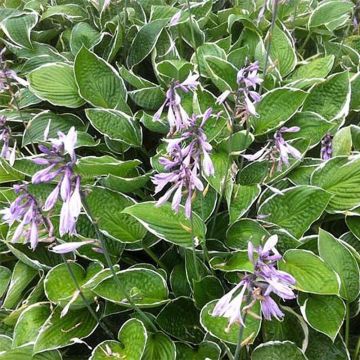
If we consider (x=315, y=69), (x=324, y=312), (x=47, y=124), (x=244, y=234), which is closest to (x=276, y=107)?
(x=315, y=69)

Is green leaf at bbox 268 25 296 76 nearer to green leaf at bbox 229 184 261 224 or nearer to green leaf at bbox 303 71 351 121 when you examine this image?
green leaf at bbox 303 71 351 121

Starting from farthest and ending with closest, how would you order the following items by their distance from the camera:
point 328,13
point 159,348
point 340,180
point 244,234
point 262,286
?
1. point 328,13
2. point 340,180
3. point 244,234
4. point 159,348
5. point 262,286

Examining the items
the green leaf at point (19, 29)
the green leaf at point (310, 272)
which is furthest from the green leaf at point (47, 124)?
the green leaf at point (310, 272)

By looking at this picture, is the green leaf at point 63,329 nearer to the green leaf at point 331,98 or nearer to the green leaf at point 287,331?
the green leaf at point 287,331

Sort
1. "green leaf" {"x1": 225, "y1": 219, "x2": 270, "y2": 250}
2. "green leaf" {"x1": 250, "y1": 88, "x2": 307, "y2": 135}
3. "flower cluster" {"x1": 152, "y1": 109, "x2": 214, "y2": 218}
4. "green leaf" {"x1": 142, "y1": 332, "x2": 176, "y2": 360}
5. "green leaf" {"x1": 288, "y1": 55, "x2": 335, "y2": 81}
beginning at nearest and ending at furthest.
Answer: "flower cluster" {"x1": 152, "y1": 109, "x2": 214, "y2": 218}
"green leaf" {"x1": 142, "y1": 332, "x2": 176, "y2": 360}
"green leaf" {"x1": 225, "y1": 219, "x2": 270, "y2": 250}
"green leaf" {"x1": 250, "y1": 88, "x2": 307, "y2": 135}
"green leaf" {"x1": 288, "y1": 55, "x2": 335, "y2": 81}

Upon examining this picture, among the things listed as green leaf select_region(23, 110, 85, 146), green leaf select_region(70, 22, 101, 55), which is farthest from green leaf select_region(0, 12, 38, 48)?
green leaf select_region(23, 110, 85, 146)

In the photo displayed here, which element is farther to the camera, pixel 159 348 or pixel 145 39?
pixel 145 39

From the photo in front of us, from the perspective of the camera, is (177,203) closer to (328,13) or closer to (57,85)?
(57,85)

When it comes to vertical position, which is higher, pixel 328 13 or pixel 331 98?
pixel 328 13
